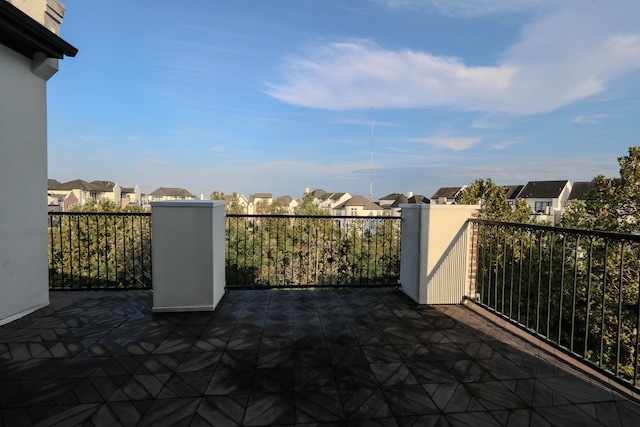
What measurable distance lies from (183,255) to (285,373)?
81.1 inches

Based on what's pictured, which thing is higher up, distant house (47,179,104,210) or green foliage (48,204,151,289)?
distant house (47,179,104,210)

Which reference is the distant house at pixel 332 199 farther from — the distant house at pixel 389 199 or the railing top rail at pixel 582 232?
the railing top rail at pixel 582 232

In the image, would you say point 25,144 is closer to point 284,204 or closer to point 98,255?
point 98,255

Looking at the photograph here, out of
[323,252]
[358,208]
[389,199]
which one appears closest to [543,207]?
[389,199]

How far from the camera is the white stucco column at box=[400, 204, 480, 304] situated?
4.10 m

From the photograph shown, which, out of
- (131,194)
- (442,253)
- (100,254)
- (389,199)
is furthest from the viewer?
(389,199)

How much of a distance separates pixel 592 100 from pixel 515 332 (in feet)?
88.1

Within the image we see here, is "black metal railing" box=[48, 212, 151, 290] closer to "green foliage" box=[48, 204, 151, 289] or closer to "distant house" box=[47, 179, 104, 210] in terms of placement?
"green foliage" box=[48, 204, 151, 289]

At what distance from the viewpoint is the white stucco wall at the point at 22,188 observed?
135 inches

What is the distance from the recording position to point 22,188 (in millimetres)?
3648

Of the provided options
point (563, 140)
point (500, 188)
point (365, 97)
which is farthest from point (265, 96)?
point (563, 140)

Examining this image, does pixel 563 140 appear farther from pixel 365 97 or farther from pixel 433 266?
pixel 433 266

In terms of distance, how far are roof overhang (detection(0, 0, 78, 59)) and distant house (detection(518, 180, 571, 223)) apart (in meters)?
53.9

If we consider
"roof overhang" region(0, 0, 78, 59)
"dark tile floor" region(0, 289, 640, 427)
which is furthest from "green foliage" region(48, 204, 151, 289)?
"roof overhang" region(0, 0, 78, 59)
